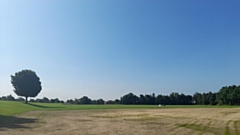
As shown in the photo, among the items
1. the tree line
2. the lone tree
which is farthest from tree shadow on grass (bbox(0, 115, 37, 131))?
the tree line

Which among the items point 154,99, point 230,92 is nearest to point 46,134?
point 230,92

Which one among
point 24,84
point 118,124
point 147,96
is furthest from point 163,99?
point 118,124

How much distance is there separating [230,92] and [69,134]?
14050 cm

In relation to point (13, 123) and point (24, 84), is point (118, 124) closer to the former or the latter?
point (13, 123)

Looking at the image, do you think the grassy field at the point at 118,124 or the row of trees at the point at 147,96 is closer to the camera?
the grassy field at the point at 118,124

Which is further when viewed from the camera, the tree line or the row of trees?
the tree line

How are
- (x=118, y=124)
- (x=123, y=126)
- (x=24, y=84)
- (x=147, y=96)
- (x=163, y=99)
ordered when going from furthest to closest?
(x=147, y=96)
(x=163, y=99)
(x=24, y=84)
(x=118, y=124)
(x=123, y=126)

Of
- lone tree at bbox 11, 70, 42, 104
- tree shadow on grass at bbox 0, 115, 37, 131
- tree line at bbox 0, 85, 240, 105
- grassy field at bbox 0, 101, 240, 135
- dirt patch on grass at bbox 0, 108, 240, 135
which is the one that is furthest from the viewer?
tree line at bbox 0, 85, 240, 105

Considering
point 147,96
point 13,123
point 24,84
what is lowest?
point 13,123

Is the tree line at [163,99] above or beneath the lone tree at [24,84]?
beneath

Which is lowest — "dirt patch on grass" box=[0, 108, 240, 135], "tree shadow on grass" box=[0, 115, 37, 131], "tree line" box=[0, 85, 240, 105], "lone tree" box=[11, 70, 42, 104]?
"dirt patch on grass" box=[0, 108, 240, 135]

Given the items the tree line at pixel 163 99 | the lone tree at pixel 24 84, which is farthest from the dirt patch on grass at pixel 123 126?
the tree line at pixel 163 99

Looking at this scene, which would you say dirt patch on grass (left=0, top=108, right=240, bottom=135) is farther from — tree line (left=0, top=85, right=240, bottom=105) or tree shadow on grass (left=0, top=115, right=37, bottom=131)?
tree line (left=0, top=85, right=240, bottom=105)

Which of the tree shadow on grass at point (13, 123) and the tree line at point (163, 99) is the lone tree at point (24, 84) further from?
the tree shadow on grass at point (13, 123)
